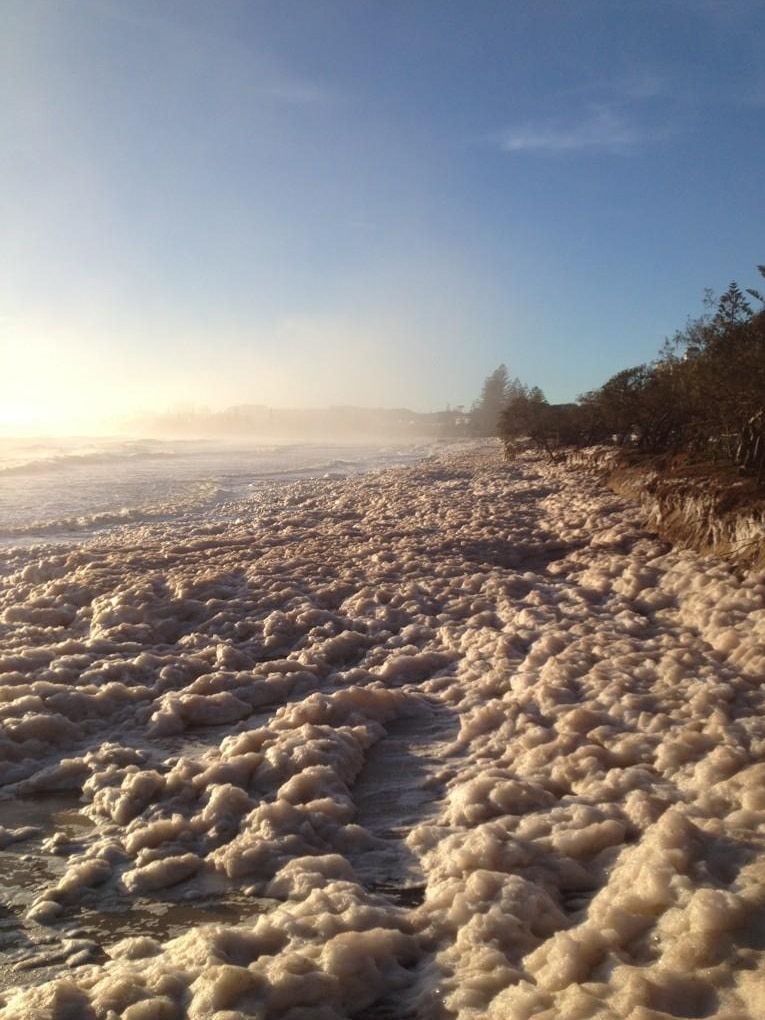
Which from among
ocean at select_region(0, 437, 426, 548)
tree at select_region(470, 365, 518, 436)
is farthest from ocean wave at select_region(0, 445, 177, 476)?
tree at select_region(470, 365, 518, 436)

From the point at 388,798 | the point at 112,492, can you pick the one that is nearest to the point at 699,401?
the point at 388,798

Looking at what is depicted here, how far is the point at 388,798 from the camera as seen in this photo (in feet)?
14.8

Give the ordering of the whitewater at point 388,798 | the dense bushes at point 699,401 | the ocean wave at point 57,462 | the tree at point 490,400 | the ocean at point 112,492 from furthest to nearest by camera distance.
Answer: the tree at point 490,400 → the ocean wave at point 57,462 → the ocean at point 112,492 → the dense bushes at point 699,401 → the whitewater at point 388,798

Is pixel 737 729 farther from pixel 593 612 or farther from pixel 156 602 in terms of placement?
pixel 156 602

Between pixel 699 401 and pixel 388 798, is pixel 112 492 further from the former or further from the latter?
pixel 388 798

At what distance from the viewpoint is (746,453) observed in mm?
11562

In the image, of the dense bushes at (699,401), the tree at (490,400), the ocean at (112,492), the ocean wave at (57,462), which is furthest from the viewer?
the tree at (490,400)

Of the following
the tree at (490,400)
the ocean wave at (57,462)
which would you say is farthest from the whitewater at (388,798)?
the tree at (490,400)

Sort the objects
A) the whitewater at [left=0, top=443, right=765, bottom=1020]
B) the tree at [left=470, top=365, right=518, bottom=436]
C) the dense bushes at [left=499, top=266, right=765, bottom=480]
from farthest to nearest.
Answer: the tree at [left=470, top=365, right=518, bottom=436], the dense bushes at [left=499, top=266, right=765, bottom=480], the whitewater at [left=0, top=443, right=765, bottom=1020]

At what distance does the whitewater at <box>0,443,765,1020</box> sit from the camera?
109 inches

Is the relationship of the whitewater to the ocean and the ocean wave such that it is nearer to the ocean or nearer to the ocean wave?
the ocean

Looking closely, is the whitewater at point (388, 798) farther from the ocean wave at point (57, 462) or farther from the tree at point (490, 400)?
the tree at point (490, 400)

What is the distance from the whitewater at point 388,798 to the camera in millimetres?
2773

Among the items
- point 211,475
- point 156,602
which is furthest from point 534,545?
point 211,475
